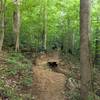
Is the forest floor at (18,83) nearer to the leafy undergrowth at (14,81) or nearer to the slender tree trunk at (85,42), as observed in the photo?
the leafy undergrowth at (14,81)

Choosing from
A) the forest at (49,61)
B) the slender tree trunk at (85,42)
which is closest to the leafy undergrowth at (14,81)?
the forest at (49,61)

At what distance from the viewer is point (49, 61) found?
48.0ft

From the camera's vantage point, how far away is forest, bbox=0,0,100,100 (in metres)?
8.17

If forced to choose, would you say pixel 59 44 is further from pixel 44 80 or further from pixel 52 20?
pixel 44 80

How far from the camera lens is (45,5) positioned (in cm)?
2086

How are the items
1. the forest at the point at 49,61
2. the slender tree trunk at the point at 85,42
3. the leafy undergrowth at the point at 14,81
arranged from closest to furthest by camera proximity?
the slender tree trunk at the point at 85,42, the forest at the point at 49,61, the leafy undergrowth at the point at 14,81

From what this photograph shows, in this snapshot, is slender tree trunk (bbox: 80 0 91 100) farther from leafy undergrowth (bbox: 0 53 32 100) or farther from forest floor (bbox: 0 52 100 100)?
leafy undergrowth (bbox: 0 53 32 100)

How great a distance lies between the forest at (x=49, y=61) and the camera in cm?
817

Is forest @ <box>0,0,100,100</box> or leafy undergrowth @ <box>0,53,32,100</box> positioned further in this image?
leafy undergrowth @ <box>0,53,32,100</box>

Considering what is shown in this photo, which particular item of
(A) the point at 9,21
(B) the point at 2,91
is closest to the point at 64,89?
(B) the point at 2,91

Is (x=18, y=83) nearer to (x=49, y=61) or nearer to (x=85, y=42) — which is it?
(x=85, y=42)

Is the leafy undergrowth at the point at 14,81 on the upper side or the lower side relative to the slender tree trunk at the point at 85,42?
lower

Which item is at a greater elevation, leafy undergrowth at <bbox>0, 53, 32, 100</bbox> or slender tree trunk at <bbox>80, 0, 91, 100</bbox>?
slender tree trunk at <bbox>80, 0, 91, 100</bbox>

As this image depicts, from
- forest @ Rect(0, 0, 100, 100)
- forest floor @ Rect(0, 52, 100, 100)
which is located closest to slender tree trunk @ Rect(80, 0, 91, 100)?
forest @ Rect(0, 0, 100, 100)
